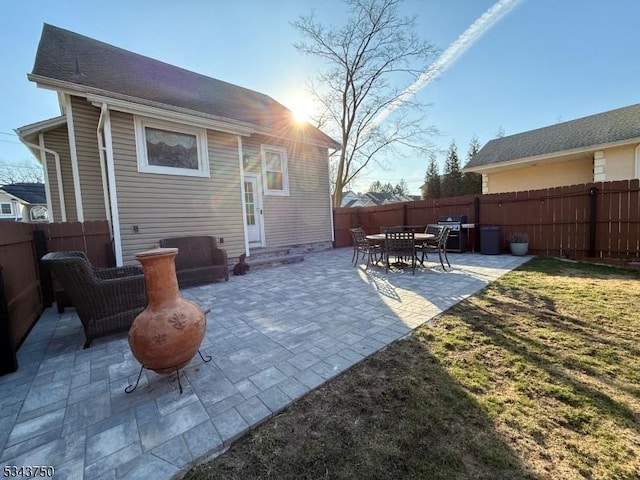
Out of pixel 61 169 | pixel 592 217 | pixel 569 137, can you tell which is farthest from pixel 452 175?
pixel 61 169

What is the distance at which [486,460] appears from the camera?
1.43 meters

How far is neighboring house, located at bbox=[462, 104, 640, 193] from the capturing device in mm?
9227

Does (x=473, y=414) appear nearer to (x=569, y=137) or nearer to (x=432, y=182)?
(x=569, y=137)

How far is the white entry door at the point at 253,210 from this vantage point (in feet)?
26.6

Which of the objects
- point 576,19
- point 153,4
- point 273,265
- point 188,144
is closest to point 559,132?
point 576,19

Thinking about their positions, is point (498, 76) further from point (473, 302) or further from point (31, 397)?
point (31, 397)

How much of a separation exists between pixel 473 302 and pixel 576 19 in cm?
849

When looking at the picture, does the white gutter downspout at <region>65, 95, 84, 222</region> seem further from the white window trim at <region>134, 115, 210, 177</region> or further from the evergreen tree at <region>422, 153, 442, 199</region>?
the evergreen tree at <region>422, 153, 442, 199</region>

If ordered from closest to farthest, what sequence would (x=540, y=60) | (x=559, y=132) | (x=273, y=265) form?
(x=273, y=265), (x=540, y=60), (x=559, y=132)

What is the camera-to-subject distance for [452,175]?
19734 mm

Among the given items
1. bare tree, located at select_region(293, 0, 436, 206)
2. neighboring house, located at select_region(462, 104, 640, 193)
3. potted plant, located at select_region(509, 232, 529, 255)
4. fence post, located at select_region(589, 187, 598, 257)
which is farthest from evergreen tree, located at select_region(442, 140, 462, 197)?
fence post, located at select_region(589, 187, 598, 257)

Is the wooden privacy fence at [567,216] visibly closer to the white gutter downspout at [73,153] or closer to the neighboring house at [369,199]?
the white gutter downspout at [73,153]

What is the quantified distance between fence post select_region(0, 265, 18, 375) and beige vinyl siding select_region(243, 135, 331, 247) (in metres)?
6.06

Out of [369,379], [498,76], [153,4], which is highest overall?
[153,4]
